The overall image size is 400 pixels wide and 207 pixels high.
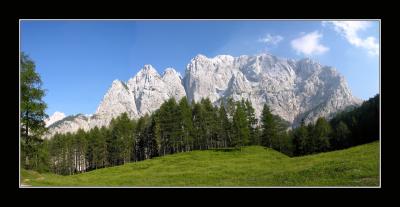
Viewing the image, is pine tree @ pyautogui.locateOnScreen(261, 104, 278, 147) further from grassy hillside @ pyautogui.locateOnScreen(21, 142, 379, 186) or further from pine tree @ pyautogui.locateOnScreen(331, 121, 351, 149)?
grassy hillside @ pyautogui.locateOnScreen(21, 142, 379, 186)

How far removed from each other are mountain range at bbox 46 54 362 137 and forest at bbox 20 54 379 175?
4.72 feet

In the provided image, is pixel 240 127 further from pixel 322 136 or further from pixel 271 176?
pixel 271 176

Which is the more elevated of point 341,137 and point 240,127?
point 240,127

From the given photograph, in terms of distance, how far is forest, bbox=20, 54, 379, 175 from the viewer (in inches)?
1778

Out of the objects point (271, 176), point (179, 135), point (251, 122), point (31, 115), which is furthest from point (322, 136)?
point (31, 115)

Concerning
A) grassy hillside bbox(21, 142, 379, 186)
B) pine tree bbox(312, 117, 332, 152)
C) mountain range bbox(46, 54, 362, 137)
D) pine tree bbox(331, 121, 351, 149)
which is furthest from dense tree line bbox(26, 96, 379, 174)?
grassy hillside bbox(21, 142, 379, 186)

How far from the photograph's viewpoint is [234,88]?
47062mm

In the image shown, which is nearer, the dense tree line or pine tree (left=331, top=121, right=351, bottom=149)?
pine tree (left=331, top=121, right=351, bottom=149)

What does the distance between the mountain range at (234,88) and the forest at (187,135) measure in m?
1.44

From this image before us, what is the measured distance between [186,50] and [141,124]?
3127cm

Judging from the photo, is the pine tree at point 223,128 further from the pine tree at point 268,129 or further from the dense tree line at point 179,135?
the pine tree at point 268,129

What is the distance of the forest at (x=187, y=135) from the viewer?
45.2 meters

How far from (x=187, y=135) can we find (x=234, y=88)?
28.9ft

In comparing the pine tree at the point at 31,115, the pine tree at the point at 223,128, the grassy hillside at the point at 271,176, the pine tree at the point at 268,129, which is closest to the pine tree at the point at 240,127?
the pine tree at the point at 223,128
